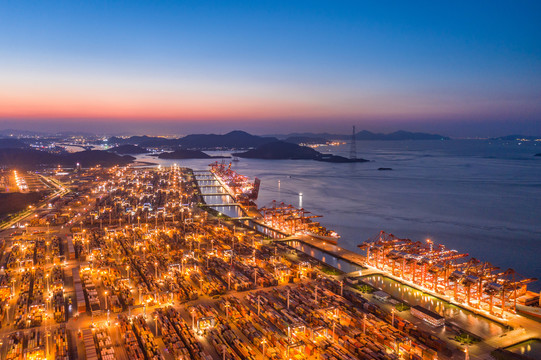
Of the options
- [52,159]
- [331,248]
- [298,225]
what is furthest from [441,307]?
[52,159]

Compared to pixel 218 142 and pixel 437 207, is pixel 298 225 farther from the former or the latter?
pixel 218 142

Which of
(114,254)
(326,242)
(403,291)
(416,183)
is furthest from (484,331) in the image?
(416,183)

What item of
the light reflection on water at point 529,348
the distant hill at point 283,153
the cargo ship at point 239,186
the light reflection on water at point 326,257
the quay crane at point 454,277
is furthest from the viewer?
the distant hill at point 283,153

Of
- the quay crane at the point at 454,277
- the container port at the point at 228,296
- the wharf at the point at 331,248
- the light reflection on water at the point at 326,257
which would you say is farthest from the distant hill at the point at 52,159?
the quay crane at the point at 454,277

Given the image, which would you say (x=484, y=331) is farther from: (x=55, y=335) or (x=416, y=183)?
(x=416, y=183)

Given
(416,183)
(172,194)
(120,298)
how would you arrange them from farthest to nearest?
(416,183) → (172,194) → (120,298)

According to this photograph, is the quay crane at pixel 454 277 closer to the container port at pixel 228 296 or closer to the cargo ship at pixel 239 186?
the container port at pixel 228 296
